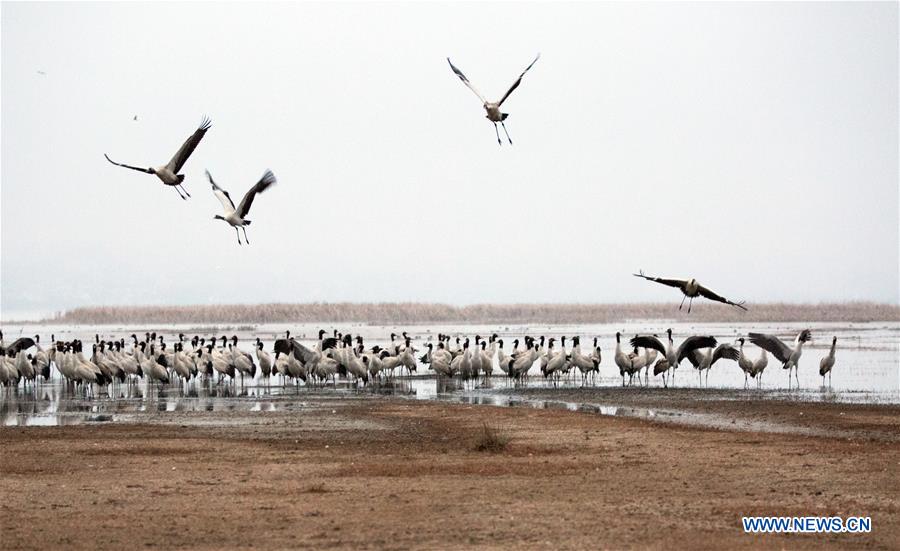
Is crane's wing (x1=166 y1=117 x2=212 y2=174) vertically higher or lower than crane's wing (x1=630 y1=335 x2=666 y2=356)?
higher

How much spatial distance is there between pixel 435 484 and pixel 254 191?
711 centimetres

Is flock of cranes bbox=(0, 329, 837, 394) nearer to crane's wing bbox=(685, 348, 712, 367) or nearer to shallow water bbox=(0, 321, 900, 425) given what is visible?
crane's wing bbox=(685, 348, 712, 367)

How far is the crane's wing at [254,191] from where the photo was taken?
17516 mm

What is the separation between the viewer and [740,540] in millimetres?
9336

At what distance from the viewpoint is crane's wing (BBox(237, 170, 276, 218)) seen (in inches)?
690

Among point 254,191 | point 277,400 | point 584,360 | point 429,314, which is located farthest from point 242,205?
point 429,314

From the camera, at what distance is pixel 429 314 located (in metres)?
77.4

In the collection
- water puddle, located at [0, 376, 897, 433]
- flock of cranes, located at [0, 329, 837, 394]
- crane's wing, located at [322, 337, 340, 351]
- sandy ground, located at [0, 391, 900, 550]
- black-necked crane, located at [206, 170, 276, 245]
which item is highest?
black-necked crane, located at [206, 170, 276, 245]

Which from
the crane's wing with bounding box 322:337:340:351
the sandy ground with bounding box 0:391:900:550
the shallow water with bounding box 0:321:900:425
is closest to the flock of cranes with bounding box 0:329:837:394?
the shallow water with bounding box 0:321:900:425

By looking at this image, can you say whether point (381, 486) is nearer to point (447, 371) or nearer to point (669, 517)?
point (669, 517)

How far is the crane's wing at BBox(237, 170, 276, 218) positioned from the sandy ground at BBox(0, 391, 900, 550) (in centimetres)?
Result: 313

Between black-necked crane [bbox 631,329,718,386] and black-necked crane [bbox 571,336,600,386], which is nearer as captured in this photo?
black-necked crane [bbox 631,329,718,386]

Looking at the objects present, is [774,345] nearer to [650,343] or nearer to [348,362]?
[650,343]

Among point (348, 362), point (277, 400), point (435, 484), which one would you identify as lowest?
point (435, 484)
